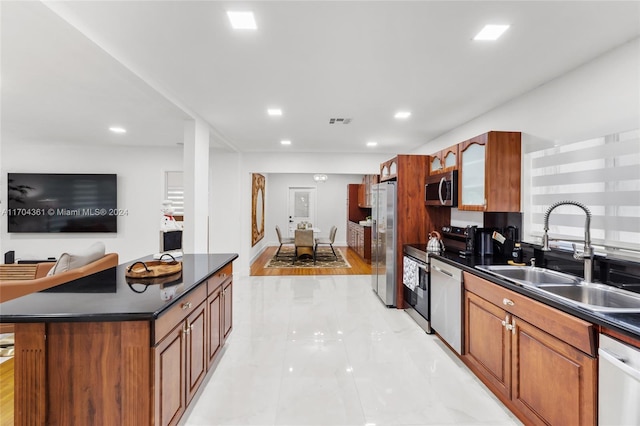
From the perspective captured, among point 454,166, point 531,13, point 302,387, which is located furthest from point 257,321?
point 531,13

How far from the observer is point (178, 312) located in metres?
1.74

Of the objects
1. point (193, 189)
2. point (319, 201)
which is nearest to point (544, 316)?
point (193, 189)

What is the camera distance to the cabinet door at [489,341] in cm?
202

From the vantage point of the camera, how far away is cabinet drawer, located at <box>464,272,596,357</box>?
1.43 m

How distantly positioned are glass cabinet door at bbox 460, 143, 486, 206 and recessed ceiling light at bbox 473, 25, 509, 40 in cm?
113

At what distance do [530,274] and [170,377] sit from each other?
273 cm

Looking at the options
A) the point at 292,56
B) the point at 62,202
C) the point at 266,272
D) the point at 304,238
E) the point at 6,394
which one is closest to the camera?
the point at 6,394

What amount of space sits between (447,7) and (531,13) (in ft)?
1.70

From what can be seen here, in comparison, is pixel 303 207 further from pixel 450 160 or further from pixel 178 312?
pixel 178 312

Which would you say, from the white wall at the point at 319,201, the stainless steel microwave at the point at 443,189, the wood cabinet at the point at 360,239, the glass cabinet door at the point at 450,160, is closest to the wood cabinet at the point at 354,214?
the wood cabinet at the point at 360,239

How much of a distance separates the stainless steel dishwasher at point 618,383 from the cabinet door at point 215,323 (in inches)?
92.8

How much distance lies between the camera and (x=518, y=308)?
1890 millimetres

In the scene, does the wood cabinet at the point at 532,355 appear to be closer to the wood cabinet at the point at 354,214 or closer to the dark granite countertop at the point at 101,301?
the dark granite countertop at the point at 101,301

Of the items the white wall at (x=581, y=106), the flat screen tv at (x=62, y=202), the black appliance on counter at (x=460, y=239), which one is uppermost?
the white wall at (x=581, y=106)
